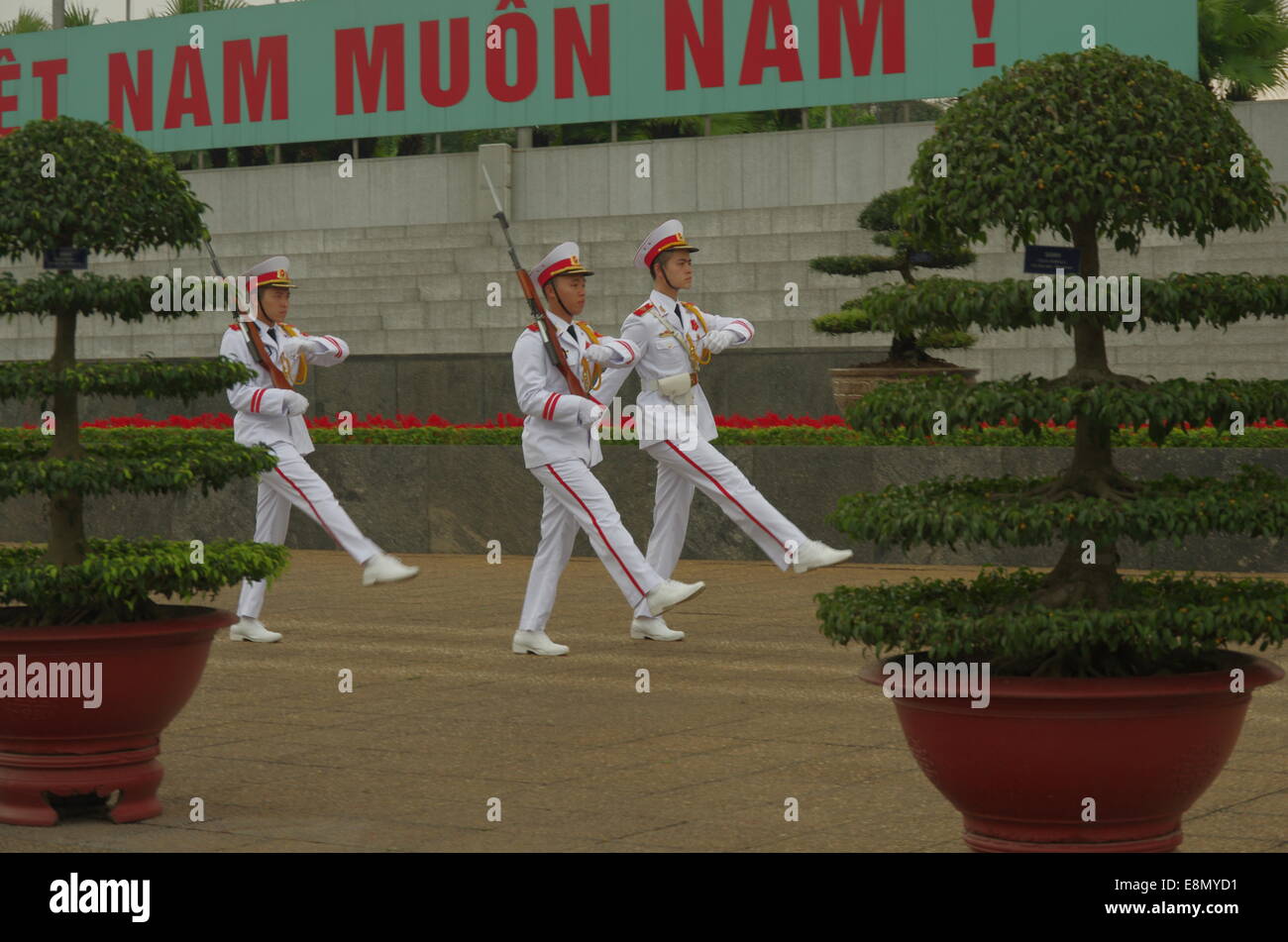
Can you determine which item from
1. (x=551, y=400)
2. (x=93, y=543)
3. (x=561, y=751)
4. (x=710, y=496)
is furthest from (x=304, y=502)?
(x=93, y=543)

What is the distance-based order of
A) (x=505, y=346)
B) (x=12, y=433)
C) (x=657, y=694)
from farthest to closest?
(x=505, y=346) < (x=657, y=694) < (x=12, y=433)

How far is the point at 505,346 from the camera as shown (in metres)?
23.7

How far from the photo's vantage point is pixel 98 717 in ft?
21.4

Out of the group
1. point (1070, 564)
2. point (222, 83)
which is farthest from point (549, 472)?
point (222, 83)

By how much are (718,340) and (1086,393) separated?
6598 millimetres

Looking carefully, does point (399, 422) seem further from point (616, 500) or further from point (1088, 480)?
point (1088, 480)

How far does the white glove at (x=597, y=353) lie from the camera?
1103cm

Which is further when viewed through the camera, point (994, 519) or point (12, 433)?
point (12, 433)

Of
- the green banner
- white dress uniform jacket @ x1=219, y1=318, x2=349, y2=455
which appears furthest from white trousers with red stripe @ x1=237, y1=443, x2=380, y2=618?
the green banner

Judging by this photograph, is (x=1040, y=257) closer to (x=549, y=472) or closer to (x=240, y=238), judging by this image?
(x=549, y=472)

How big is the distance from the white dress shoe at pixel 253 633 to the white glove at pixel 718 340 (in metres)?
3.14

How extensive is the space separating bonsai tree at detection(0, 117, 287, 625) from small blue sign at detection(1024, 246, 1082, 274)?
305 centimetres

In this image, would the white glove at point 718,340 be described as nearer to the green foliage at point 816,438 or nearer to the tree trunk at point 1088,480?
the green foliage at point 816,438
